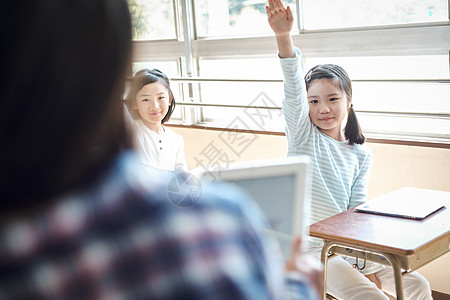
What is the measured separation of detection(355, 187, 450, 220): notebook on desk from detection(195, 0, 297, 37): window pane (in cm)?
156

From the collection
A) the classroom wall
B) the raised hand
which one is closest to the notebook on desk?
the classroom wall

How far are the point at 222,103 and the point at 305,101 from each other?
1.79m

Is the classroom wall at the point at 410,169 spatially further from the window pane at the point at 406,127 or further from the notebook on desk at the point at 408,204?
the notebook on desk at the point at 408,204

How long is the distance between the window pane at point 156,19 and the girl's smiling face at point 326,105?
2.10 metres

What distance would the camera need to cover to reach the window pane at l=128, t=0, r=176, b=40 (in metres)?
4.32

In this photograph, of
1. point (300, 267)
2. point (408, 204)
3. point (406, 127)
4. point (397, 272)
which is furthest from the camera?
point (406, 127)

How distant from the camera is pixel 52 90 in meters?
0.37

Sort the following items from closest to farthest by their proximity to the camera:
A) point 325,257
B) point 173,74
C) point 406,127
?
point 325,257, point 406,127, point 173,74

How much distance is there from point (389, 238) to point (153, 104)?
1.87 meters

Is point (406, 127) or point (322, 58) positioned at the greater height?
point (322, 58)

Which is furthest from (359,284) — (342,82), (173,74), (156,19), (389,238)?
(156,19)

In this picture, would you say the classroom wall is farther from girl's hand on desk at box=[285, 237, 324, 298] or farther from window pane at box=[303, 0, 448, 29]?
girl's hand on desk at box=[285, 237, 324, 298]

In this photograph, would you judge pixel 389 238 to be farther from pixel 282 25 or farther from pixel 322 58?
pixel 322 58

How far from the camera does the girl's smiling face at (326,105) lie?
243cm
